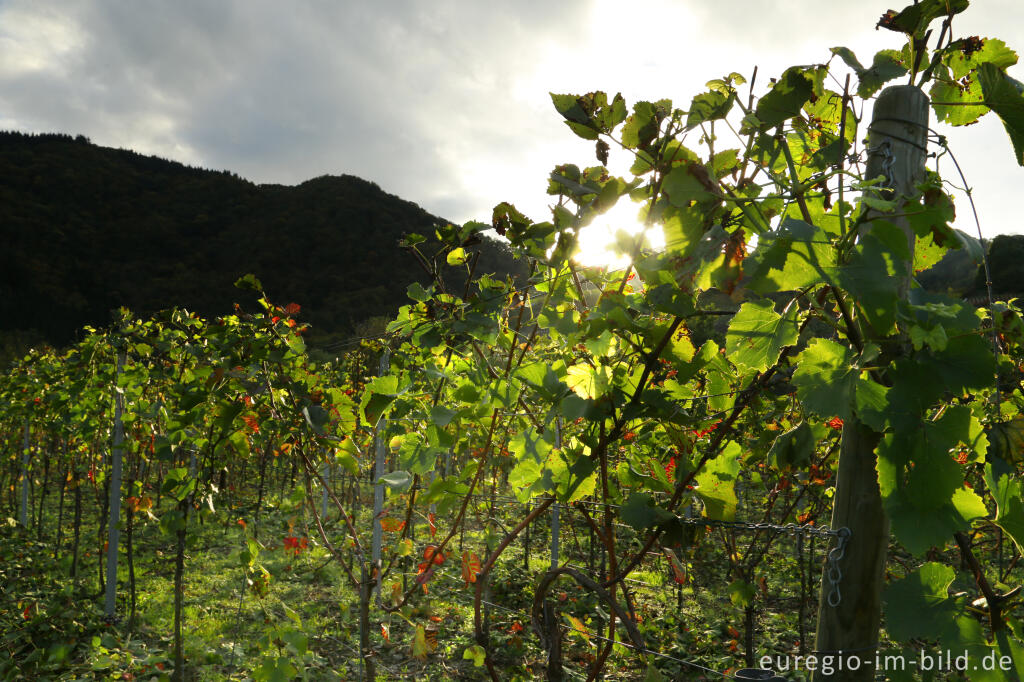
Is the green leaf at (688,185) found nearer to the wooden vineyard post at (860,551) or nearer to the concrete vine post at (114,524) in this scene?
the wooden vineyard post at (860,551)

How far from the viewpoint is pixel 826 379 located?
78cm

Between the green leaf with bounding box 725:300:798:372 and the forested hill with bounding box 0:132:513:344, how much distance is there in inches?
1076

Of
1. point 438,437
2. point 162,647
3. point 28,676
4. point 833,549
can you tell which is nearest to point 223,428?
point 438,437

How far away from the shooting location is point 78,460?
7.40m

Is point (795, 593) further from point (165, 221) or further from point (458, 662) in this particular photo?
point (165, 221)

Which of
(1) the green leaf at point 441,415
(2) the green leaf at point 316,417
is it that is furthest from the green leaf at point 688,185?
(2) the green leaf at point 316,417

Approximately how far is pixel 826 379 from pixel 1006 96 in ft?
1.90

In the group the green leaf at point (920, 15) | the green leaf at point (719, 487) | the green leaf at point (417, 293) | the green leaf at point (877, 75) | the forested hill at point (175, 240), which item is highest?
the forested hill at point (175, 240)

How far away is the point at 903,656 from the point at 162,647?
518cm

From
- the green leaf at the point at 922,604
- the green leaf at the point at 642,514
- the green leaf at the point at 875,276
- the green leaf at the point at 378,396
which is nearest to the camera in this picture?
the green leaf at the point at 875,276

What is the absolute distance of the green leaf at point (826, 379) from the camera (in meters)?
0.75

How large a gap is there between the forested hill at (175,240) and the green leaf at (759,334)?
89.6ft

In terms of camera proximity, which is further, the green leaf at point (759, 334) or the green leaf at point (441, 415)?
the green leaf at point (441, 415)

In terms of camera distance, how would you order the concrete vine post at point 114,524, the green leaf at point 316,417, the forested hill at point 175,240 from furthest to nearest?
the forested hill at point 175,240 → the concrete vine post at point 114,524 → the green leaf at point 316,417
